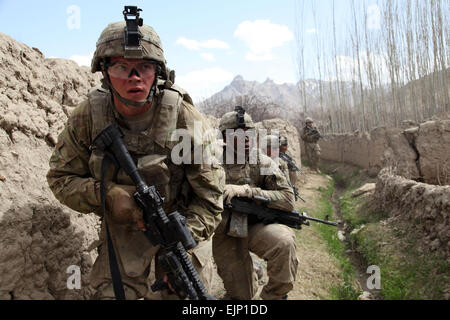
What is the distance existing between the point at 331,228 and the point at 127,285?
6352mm

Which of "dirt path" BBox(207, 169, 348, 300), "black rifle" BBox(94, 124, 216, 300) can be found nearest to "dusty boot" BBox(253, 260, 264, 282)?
"dirt path" BBox(207, 169, 348, 300)

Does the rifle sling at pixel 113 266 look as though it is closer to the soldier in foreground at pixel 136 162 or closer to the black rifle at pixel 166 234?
the soldier in foreground at pixel 136 162

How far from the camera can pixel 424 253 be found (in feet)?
15.5

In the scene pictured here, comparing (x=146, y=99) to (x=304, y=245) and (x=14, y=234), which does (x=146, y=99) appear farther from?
(x=304, y=245)

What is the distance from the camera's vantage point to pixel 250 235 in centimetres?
382

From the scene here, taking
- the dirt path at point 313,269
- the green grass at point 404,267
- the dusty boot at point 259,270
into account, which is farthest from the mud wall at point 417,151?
the dusty boot at point 259,270

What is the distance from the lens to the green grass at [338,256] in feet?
15.2

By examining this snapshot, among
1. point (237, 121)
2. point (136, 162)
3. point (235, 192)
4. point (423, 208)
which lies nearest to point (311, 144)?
point (423, 208)

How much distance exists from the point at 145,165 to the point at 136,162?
5.3 inches

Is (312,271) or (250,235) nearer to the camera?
(250,235)

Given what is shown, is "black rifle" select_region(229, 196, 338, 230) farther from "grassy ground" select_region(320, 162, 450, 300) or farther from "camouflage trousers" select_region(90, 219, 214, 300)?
"grassy ground" select_region(320, 162, 450, 300)

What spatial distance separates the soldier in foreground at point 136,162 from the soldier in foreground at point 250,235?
1.32 meters

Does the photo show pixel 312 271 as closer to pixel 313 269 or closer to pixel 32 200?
pixel 313 269
